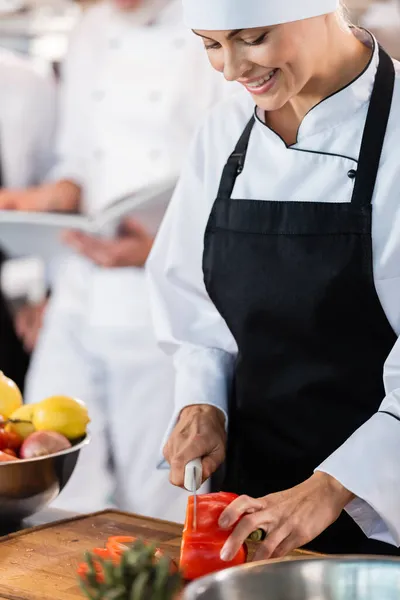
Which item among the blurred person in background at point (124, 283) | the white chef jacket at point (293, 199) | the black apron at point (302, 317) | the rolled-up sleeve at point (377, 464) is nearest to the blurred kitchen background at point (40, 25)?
the blurred person in background at point (124, 283)

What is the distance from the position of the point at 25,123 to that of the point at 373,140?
2495 millimetres

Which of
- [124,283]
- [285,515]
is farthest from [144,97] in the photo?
[285,515]

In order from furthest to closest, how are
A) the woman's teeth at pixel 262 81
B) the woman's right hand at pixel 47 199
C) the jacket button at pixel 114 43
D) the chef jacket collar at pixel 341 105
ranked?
1. the woman's right hand at pixel 47 199
2. the jacket button at pixel 114 43
3. the chef jacket collar at pixel 341 105
4. the woman's teeth at pixel 262 81

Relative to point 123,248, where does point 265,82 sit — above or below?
above

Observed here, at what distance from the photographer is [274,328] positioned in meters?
1.78

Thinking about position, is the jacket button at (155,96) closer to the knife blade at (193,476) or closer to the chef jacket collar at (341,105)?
the chef jacket collar at (341,105)

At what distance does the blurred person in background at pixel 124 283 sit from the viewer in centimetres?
329

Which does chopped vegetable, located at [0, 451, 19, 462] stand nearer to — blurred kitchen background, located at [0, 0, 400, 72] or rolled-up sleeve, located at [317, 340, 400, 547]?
rolled-up sleeve, located at [317, 340, 400, 547]

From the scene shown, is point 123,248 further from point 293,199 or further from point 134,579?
point 134,579

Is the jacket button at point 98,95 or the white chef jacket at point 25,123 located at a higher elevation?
the jacket button at point 98,95

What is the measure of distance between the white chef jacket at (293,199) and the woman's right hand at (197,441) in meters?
0.04

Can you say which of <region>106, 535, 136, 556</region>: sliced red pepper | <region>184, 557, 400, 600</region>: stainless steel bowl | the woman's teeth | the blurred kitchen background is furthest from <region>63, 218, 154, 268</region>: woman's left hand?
<region>184, 557, 400, 600</region>: stainless steel bowl

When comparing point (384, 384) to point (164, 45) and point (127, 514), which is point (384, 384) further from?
point (164, 45)

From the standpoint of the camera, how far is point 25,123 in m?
3.96
